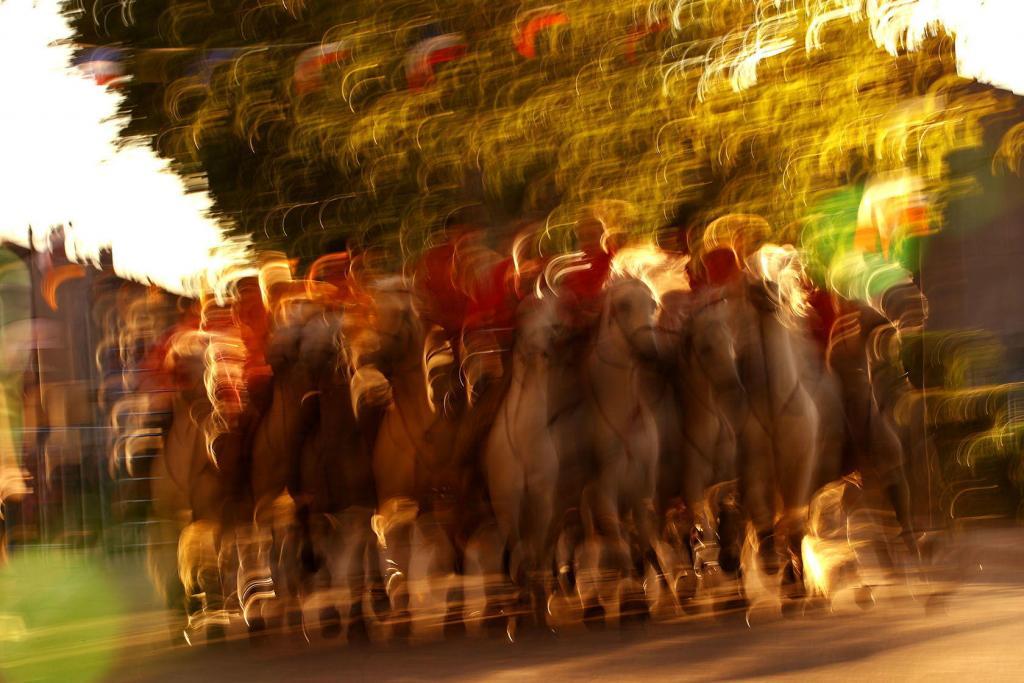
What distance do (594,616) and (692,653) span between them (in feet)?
Answer: 2.51

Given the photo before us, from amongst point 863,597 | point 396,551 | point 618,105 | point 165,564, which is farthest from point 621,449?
point 618,105

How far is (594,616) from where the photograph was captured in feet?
17.2

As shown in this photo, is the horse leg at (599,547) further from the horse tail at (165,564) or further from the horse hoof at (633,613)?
the horse tail at (165,564)

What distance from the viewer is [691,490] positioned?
5.19 metres

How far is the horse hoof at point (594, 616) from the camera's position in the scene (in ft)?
17.0

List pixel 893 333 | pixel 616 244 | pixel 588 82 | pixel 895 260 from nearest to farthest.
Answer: pixel 893 333
pixel 895 260
pixel 616 244
pixel 588 82

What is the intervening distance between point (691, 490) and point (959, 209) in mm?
8317

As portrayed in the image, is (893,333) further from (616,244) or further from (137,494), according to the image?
(137,494)

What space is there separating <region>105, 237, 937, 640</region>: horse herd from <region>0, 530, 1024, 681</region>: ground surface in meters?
0.22

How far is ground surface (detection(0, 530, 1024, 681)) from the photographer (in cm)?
425

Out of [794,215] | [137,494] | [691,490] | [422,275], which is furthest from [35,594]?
[794,215]

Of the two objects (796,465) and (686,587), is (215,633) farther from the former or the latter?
(796,465)

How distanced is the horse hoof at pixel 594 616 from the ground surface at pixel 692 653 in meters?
0.13

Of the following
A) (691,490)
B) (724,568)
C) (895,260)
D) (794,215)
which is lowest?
(724,568)
